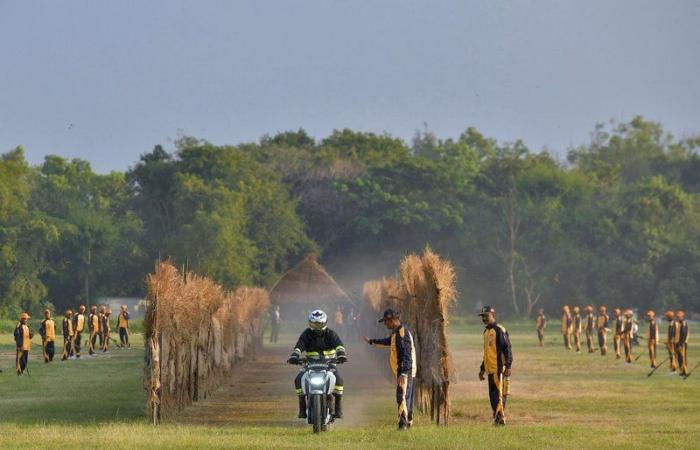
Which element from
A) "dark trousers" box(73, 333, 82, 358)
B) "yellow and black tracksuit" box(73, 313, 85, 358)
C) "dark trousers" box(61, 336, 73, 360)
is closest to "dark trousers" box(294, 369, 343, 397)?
"dark trousers" box(61, 336, 73, 360)

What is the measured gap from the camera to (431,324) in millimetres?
25828

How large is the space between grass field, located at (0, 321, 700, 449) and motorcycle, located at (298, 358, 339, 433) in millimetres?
294

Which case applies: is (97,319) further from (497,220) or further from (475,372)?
(497,220)

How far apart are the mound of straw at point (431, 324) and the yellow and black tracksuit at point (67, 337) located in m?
21.7

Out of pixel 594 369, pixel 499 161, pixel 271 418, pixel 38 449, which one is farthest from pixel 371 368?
pixel 499 161

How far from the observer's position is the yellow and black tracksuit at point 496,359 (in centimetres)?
2250

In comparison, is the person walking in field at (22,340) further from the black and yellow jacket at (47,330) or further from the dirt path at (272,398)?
the dirt path at (272,398)

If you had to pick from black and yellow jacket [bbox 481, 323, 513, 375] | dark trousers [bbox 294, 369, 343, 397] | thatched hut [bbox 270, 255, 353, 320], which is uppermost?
thatched hut [bbox 270, 255, 353, 320]

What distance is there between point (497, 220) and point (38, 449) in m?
86.1

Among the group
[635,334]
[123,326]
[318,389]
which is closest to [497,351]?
[318,389]

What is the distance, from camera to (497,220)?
342 feet

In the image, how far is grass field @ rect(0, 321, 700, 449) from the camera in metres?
20.6

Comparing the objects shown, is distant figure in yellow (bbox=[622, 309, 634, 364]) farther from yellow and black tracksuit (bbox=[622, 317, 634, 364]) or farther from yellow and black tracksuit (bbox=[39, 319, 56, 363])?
yellow and black tracksuit (bbox=[39, 319, 56, 363])

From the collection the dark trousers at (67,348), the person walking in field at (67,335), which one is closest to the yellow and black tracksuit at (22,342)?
the person walking in field at (67,335)
